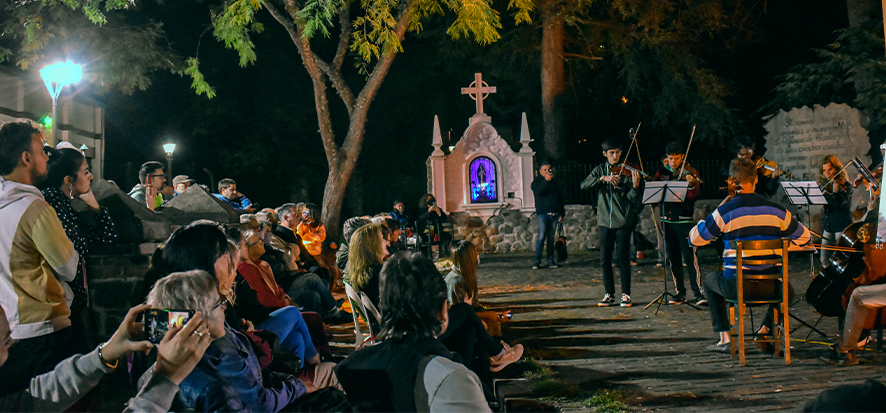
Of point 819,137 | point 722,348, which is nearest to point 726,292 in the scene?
point 722,348

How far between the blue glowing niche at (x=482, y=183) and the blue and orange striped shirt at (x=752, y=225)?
12.6 m

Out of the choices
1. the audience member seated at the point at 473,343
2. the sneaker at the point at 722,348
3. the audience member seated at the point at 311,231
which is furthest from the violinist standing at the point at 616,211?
the audience member seated at the point at 473,343

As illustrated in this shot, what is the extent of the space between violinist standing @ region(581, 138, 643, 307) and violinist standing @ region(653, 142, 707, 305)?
1.33 feet

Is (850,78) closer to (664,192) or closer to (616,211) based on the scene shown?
(664,192)

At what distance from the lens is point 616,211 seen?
8.53 meters

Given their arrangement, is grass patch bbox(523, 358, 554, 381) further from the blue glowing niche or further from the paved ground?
the blue glowing niche

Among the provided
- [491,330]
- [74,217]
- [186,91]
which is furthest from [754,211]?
[186,91]

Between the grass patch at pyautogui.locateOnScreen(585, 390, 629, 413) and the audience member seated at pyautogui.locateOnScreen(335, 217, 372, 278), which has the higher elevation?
the audience member seated at pyautogui.locateOnScreen(335, 217, 372, 278)

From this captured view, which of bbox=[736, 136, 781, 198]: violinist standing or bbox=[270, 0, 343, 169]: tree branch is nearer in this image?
bbox=[736, 136, 781, 198]: violinist standing

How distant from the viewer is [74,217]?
434 centimetres

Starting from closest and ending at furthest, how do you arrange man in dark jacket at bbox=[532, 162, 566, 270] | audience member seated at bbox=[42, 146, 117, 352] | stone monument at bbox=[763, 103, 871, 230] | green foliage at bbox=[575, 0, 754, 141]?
audience member seated at bbox=[42, 146, 117, 352] → man in dark jacket at bbox=[532, 162, 566, 270] → stone monument at bbox=[763, 103, 871, 230] → green foliage at bbox=[575, 0, 754, 141]

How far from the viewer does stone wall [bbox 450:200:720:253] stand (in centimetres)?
1723

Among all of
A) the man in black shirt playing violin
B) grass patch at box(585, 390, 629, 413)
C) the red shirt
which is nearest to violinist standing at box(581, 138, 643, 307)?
the man in black shirt playing violin

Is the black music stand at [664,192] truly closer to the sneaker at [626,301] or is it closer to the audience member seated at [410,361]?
the sneaker at [626,301]
